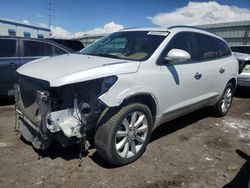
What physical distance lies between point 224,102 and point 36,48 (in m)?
4.78

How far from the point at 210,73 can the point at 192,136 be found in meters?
1.25

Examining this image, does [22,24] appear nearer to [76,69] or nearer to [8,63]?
[8,63]

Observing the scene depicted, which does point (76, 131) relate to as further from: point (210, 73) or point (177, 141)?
point (210, 73)

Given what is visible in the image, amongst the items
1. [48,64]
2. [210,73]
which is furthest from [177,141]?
[48,64]

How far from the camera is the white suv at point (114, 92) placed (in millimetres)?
3307

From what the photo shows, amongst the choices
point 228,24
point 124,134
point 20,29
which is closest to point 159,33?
point 124,134

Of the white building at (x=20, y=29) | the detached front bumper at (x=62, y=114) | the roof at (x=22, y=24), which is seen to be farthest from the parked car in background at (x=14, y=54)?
the roof at (x=22, y=24)

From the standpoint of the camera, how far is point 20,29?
33.8 meters

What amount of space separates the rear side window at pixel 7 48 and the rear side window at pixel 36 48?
26 cm

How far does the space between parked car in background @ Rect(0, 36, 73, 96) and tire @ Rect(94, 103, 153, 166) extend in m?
3.69

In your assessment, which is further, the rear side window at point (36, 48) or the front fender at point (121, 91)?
the rear side window at point (36, 48)

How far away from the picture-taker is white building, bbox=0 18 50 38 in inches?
1209

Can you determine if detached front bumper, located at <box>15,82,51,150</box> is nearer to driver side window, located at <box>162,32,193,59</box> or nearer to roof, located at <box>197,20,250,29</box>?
driver side window, located at <box>162,32,193,59</box>

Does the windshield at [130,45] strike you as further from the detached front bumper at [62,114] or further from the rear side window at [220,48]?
the rear side window at [220,48]
